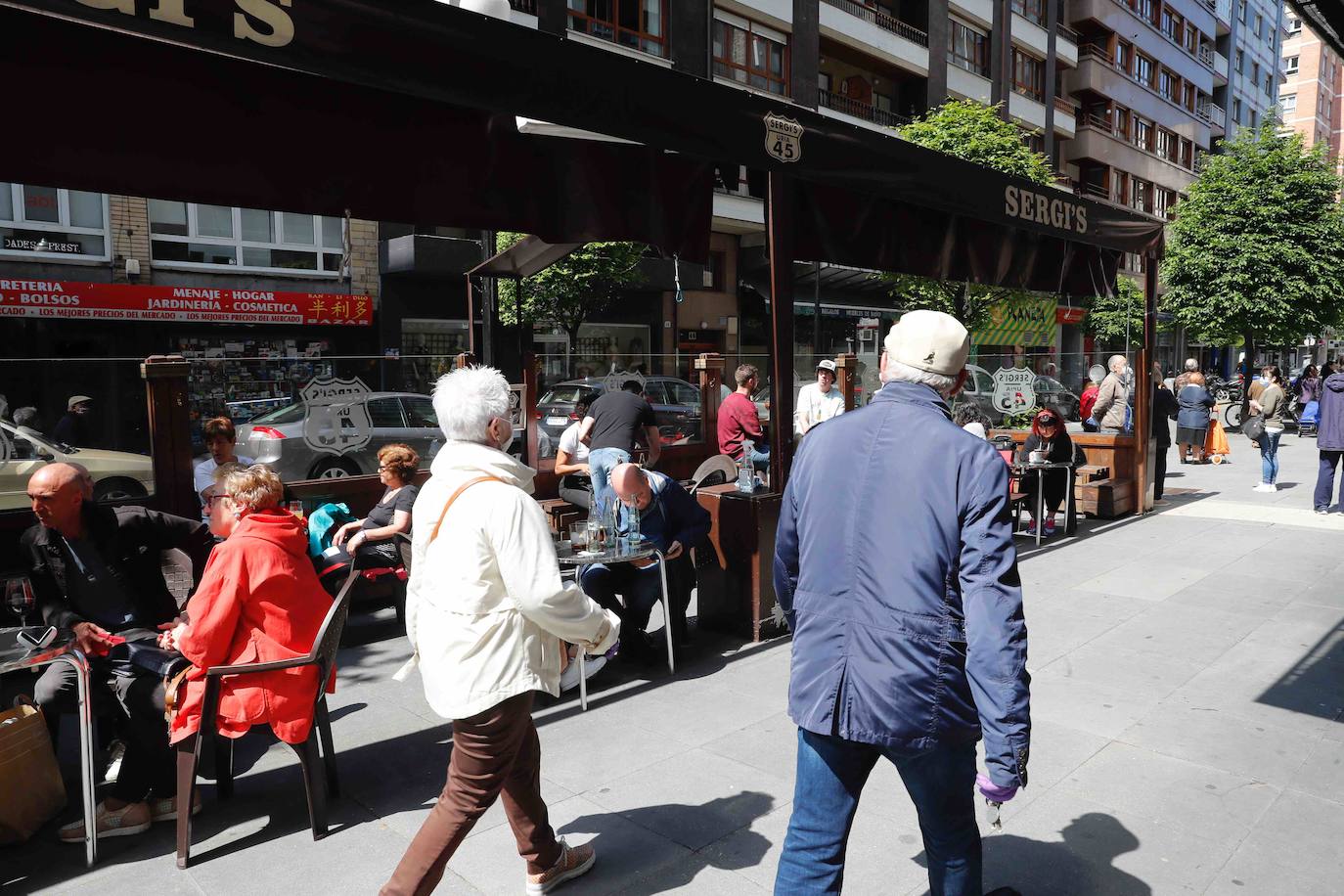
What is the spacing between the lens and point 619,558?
4902 millimetres

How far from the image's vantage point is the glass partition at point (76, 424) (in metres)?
5.13

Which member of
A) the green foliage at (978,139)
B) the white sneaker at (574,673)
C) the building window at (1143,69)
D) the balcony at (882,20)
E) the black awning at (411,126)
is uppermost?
the building window at (1143,69)

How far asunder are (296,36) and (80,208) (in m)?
16.8

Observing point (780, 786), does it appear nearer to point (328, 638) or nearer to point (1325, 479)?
point (328, 638)

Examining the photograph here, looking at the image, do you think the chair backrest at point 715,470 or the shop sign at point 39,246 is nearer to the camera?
the chair backrest at point 715,470

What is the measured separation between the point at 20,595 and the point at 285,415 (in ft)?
10.0

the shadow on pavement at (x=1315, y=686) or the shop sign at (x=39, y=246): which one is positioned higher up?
the shop sign at (x=39, y=246)

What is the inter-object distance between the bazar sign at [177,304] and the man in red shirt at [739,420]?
40.6ft

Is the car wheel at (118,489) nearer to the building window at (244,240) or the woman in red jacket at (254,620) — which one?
the woman in red jacket at (254,620)

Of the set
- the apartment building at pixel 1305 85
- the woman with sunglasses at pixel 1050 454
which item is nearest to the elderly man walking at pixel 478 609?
the woman with sunglasses at pixel 1050 454

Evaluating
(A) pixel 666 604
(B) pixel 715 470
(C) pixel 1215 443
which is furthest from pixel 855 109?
(A) pixel 666 604

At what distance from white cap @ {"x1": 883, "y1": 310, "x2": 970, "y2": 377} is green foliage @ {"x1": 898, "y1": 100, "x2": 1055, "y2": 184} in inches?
793

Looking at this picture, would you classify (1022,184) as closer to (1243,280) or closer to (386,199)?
(386,199)

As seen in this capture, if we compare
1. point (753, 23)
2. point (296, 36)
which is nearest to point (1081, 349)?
point (753, 23)
